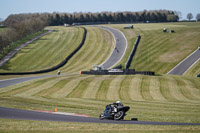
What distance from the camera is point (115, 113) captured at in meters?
26.5

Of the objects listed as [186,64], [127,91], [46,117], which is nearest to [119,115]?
[46,117]

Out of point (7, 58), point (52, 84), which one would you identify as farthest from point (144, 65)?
point (7, 58)

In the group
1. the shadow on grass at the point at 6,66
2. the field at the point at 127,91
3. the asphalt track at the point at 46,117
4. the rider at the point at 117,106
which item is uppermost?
the rider at the point at 117,106

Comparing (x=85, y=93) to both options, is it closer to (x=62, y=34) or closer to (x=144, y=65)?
(x=144, y=65)

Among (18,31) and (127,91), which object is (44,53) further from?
(127,91)

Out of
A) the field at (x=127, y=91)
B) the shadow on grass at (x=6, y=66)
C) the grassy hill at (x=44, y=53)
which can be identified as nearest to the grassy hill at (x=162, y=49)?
the field at (x=127, y=91)

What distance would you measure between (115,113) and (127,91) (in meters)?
22.0

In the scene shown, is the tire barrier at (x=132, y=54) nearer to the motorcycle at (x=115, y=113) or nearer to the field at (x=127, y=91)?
the field at (x=127, y=91)

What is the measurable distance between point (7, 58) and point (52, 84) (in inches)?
2188

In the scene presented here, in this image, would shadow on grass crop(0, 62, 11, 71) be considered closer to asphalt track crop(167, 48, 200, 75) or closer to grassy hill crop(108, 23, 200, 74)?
grassy hill crop(108, 23, 200, 74)

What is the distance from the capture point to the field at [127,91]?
83.5ft

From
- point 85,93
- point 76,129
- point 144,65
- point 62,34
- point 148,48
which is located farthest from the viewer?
point 62,34

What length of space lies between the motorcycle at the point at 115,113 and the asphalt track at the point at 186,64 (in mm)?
53396

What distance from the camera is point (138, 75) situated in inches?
2466
